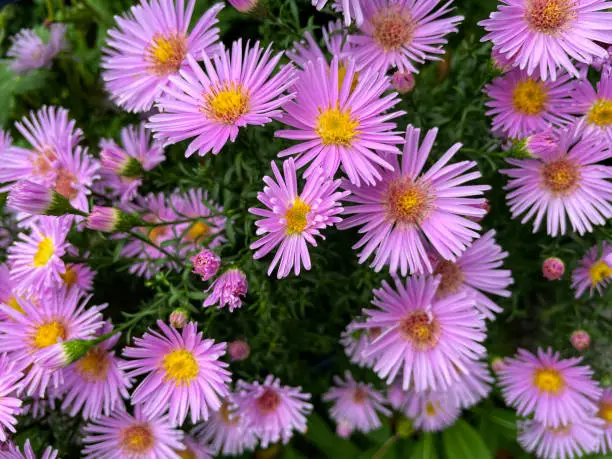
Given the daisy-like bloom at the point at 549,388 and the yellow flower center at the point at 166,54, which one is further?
the daisy-like bloom at the point at 549,388

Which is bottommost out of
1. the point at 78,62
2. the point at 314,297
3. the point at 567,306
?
the point at 314,297

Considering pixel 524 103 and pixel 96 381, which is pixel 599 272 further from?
pixel 96 381

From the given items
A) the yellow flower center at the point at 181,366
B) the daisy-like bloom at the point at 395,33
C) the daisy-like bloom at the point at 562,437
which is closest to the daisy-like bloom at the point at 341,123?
the daisy-like bloom at the point at 395,33

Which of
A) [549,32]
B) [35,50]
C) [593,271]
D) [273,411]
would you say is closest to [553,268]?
[593,271]

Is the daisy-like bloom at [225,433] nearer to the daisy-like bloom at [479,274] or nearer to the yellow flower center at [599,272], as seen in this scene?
the daisy-like bloom at [479,274]

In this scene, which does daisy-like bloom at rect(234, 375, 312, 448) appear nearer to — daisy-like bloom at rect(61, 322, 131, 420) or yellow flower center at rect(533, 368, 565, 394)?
daisy-like bloom at rect(61, 322, 131, 420)

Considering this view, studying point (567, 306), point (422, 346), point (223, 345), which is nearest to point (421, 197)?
point (422, 346)

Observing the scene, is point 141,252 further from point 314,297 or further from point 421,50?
point 421,50
